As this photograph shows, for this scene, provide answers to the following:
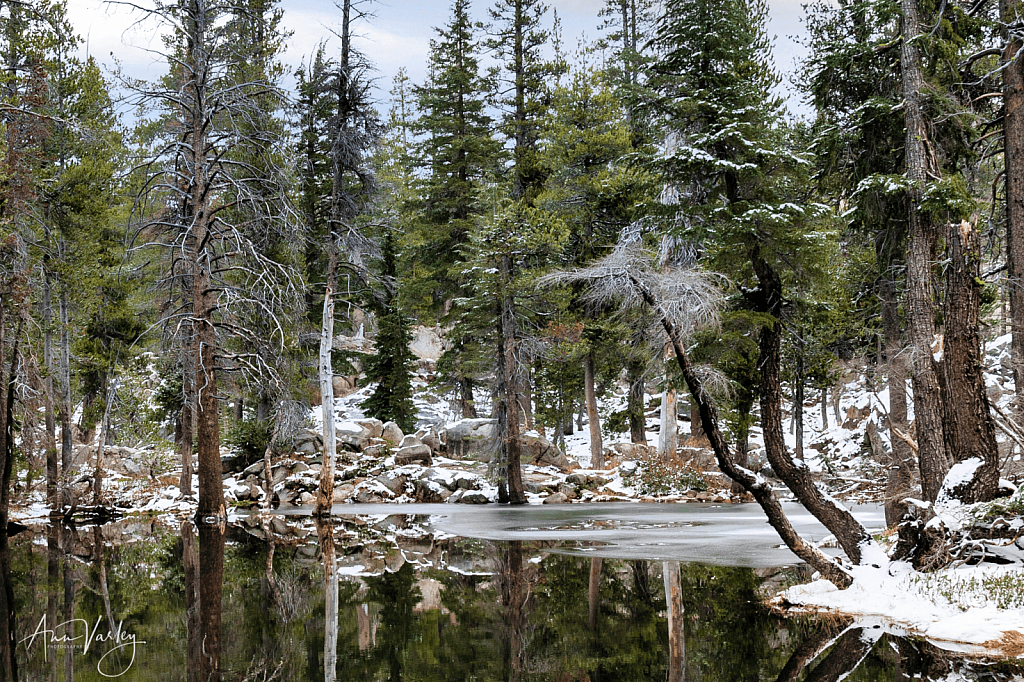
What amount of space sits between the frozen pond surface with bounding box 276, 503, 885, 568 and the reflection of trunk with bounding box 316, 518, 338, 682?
3.35m

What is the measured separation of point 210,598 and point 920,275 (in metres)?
11.0

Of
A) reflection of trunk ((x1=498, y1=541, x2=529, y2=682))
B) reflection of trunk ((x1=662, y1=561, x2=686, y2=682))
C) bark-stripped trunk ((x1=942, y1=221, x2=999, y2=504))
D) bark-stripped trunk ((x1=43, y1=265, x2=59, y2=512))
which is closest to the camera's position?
reflection of trunk ((x1=662, y1=561, x2=686, y2=682))

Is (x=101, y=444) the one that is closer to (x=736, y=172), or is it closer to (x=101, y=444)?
(x=101, y=444)

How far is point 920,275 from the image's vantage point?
11859 mm

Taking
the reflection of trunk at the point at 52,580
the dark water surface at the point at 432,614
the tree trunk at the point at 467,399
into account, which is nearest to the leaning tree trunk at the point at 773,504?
the dark water surface at the point at 432,614

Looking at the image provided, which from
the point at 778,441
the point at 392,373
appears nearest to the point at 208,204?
the point at 778,441

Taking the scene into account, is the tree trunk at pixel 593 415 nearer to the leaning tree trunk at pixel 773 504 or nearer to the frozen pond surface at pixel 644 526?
the frozen pond surface at pixel 644 526

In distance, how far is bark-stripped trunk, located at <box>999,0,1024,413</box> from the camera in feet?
39.9

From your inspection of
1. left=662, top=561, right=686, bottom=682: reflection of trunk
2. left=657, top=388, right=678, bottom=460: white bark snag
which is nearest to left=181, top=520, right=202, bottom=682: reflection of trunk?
left=662, top=561, right=686, bottom=682: reflection of trunk

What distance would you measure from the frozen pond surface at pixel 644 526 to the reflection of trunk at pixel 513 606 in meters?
1.42

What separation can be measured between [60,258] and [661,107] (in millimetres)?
16101

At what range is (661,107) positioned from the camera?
1433 centimetres

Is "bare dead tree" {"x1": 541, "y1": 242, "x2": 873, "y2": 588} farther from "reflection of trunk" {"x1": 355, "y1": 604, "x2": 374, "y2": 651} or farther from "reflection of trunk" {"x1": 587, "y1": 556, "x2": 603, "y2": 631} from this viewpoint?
"reflection of trunk" {"x1": 355, "y1": 604, "x2": 374, "y2": 651}

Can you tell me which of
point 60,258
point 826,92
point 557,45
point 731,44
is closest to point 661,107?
point 731,44
